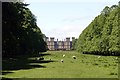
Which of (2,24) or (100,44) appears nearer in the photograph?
(2,24)

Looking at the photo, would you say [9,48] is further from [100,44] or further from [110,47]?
[100,44]

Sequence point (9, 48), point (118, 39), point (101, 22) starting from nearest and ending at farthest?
point (9, 48) < point (118, 39) < point (101, 22)

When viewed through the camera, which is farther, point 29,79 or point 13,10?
point 13,10

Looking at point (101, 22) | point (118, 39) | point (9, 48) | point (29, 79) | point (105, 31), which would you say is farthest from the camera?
point (101, 22)

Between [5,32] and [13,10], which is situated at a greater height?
[13,10]

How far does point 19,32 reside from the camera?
7969 cm

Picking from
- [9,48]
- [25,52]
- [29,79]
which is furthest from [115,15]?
[29,79]

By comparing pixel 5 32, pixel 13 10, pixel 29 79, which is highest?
pixel 13 10

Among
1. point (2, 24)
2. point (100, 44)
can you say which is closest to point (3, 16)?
point (2, 24)

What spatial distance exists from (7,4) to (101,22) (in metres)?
67.0

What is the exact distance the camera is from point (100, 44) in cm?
12131

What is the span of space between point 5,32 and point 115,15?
158 feet

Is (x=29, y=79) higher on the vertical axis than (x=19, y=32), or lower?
lower

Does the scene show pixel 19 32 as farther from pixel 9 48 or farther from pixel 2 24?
pixel 2 24
